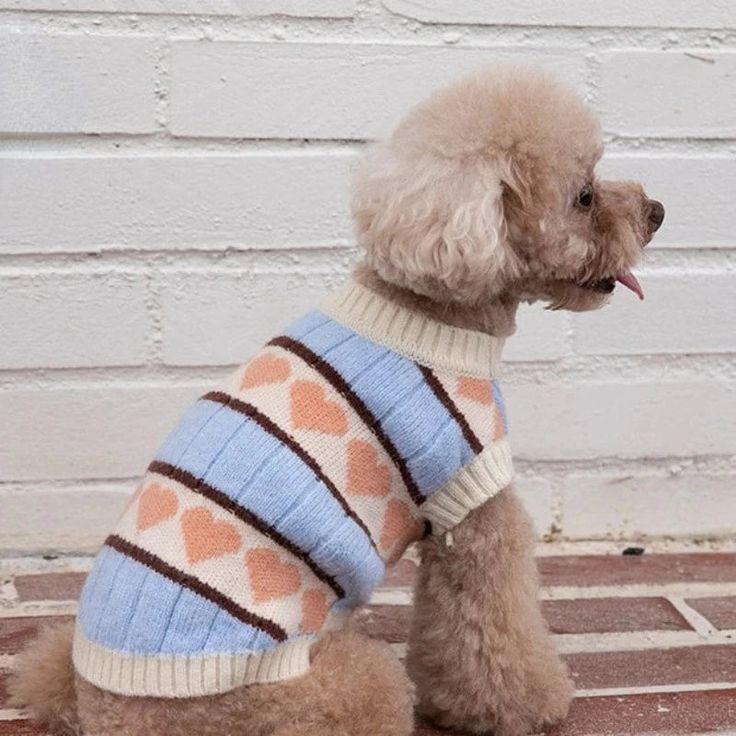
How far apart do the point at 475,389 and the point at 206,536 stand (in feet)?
1.10

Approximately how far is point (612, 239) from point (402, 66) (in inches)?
26.0

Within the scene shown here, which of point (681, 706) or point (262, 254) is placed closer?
point (681, 706)

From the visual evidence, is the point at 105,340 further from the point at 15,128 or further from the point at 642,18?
the point at 642,18

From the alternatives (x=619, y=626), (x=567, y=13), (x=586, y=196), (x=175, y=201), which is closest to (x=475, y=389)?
(x=586, y=196)

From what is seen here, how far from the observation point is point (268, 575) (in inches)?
53.7

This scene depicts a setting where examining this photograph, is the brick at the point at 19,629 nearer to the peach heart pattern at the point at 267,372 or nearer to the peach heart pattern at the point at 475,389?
the peach heart pattern at the point at 267,372

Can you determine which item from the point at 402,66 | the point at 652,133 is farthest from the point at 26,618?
the point at 652,133

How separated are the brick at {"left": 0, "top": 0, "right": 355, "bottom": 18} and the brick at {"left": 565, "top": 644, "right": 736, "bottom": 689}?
101cm

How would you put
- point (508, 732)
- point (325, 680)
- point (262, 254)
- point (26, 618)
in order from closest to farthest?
1. point (325, 680)
2. point (508, 732)
3. point (26, 618)
4. point (262, 254)

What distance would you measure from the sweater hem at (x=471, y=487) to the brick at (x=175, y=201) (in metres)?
0.69

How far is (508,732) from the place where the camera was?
1.54m

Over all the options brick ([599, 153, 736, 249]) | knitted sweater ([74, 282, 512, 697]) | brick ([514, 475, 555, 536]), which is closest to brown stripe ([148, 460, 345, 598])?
knitted sweater ([74, 282, 512, 697])

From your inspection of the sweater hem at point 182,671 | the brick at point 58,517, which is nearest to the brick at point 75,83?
the brick at point 58,517

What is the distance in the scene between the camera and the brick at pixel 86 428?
6.68 feet
